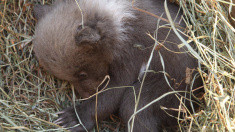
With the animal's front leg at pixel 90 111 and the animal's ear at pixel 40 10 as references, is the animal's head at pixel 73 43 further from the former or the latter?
the animal's front leg at pixel 90 111

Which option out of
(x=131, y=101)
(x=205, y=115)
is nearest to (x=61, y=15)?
(x=131, y=101)

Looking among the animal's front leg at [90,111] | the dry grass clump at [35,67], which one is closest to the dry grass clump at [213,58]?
the dry grass clump at [35,67]

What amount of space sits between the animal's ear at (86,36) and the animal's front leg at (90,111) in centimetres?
94

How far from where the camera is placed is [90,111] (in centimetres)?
→ 346

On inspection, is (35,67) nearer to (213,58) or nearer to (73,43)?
(73,43)

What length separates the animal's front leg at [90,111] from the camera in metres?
3.40

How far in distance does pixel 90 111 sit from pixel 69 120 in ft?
1.09

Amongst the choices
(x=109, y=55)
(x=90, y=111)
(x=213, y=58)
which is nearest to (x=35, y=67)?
(x=90, y=111)

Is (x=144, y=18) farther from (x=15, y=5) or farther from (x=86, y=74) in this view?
(x=15, y=5)

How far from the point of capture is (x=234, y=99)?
270 centimetres

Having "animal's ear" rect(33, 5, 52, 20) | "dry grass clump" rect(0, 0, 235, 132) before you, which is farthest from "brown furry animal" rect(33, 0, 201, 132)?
"dry grass clump" rect(0, 0, 235, 132)

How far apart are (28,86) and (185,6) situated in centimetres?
258

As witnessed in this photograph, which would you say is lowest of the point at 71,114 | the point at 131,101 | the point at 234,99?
the point at 71,114

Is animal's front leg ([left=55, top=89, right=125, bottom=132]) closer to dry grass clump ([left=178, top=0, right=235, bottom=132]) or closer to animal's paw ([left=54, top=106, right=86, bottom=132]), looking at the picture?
animal's paw ([left=54, top=106, right=86, bottom=132])
